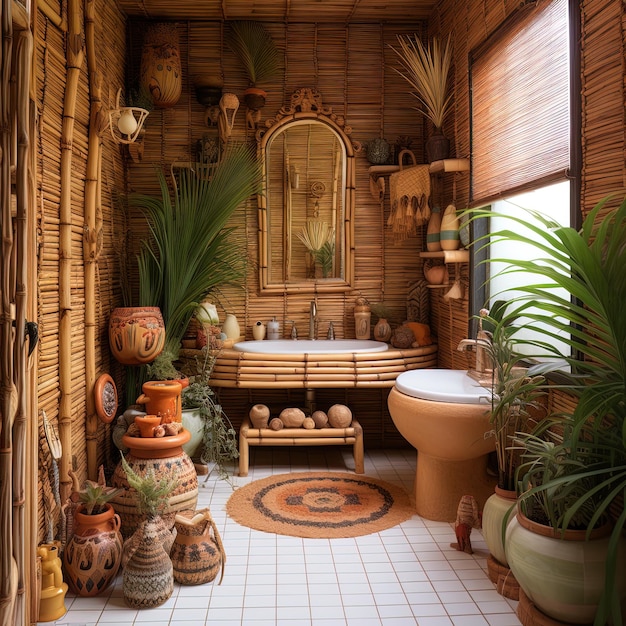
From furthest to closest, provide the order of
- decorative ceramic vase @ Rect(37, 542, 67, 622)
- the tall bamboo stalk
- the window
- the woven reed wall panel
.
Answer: the woven reed wall panel < the window < decorative ceramic vase @ Rect(37, 542, 67, 622) < the tall bamboo stalk

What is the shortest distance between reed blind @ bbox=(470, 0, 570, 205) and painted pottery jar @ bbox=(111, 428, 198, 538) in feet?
6.42

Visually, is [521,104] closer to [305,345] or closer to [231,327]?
[305,345]

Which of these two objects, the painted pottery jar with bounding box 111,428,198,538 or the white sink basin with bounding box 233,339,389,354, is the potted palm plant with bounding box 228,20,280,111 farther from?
the painted pottery jar with bounding box 111,428,198,538

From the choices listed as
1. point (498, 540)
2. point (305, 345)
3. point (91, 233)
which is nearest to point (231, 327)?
point (305, 345)

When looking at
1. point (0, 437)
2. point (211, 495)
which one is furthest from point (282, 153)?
point (0, 437)

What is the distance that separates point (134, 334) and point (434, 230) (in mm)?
1870

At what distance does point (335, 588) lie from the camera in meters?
2.42

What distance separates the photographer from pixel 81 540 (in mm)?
2389

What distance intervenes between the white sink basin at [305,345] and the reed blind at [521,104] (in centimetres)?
124

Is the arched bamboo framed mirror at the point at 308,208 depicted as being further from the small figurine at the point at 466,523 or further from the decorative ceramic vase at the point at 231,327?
the small figurine at the point at 466,523

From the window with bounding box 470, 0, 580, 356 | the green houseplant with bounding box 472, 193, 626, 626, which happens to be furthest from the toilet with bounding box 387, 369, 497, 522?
the green houseplant with bounding box 472, 193, 626, 626

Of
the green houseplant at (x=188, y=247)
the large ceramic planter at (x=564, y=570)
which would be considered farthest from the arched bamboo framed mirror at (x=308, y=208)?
the large ceramic planter at (x=564, y=570)

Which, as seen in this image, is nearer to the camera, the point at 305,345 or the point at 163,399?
the point at 163,399

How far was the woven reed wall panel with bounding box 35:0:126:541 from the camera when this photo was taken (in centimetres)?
267
